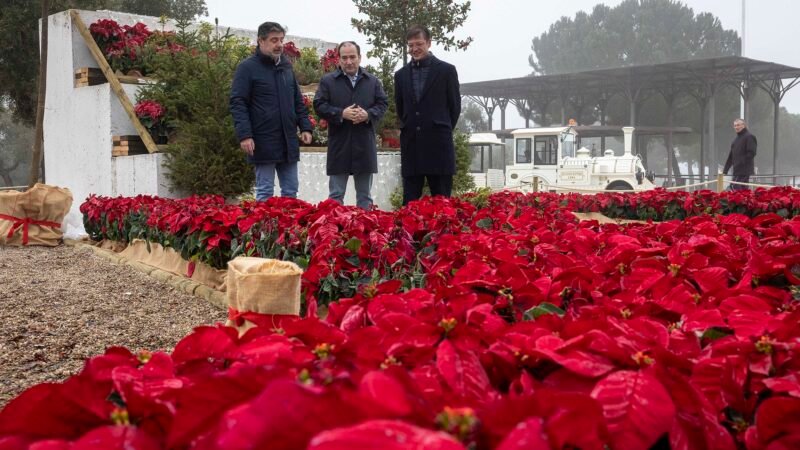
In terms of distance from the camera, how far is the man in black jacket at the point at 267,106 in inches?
234

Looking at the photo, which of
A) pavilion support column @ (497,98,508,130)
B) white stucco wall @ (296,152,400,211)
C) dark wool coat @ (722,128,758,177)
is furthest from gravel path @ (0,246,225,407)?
pavilion support column @ (497,98,508,130)

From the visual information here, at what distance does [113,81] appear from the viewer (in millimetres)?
8391

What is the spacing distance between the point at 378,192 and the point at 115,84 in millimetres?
3323

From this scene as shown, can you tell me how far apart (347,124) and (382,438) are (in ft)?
18.4

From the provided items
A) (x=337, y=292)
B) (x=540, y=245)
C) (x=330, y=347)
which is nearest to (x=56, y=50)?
(x=337, y=292)

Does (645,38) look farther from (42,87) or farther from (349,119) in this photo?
(349,119)

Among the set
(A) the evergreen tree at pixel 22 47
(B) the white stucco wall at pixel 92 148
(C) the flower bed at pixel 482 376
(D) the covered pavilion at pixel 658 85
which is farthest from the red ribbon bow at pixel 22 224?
(D) the covered pavilion at pixel 658 85

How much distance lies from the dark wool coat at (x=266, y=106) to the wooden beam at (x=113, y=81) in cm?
231

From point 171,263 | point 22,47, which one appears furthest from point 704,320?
point 22,47

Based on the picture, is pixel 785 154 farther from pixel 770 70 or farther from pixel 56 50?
pixel 56 50

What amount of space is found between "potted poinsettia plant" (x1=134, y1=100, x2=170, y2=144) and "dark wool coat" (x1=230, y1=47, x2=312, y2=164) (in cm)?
256

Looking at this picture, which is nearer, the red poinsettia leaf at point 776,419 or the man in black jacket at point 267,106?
the red poinsettia leaf at point 776,419

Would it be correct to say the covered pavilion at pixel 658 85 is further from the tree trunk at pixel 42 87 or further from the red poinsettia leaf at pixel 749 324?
the red poinsettia leaf at pixel 749 324

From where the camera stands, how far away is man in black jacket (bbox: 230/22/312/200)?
5953 millimetres
